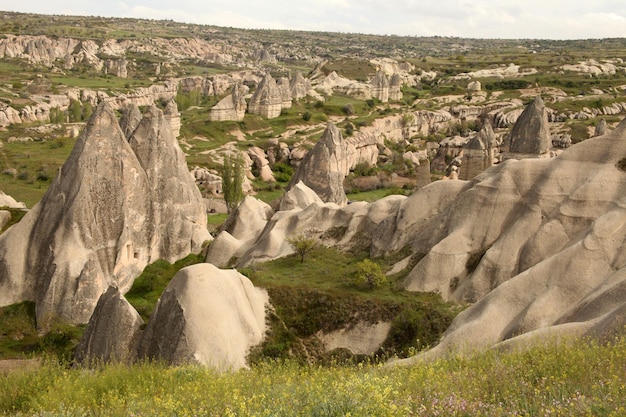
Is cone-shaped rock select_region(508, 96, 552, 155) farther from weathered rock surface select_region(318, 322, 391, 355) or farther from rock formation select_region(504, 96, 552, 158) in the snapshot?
weathered rock surface select_region(318, 322, 391, 355)

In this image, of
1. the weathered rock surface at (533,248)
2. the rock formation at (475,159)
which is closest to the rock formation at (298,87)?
the rock formation at (475,159)

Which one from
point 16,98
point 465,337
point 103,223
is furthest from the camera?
point 16,98

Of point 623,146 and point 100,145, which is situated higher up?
point 623,146

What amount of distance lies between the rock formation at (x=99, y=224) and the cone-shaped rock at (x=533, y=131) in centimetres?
3447

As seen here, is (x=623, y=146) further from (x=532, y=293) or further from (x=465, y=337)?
(x=465, y=337)

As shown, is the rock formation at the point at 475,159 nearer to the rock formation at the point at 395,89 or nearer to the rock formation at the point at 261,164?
the rock formation at the point at 261,164

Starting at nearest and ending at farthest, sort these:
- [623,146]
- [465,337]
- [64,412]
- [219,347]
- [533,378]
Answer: [533,378] → [64,412] → [465,337] → [219,347] → [623,146]

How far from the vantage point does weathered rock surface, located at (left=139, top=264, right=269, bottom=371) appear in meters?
20.6

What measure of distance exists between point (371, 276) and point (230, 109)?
66.0 metres

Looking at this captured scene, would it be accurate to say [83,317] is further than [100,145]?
No

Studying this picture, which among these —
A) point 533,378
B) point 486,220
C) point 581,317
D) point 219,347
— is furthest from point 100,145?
point 533,378

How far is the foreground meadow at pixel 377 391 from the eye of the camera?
30.9 ft

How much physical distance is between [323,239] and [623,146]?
14.7 m

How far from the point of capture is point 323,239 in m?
32.2
